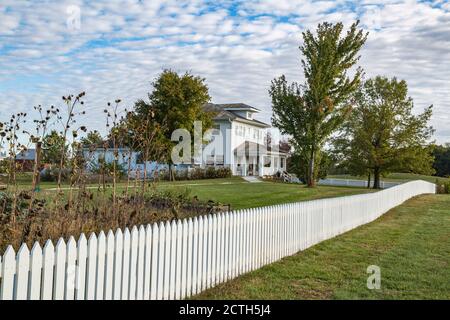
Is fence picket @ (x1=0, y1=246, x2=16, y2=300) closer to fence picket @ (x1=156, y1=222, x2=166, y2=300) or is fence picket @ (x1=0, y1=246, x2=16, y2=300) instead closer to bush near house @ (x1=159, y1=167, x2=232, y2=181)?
fence picket @ (x1=156, y1=222, x2=166, y2=300)

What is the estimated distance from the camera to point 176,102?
32875 millimetres

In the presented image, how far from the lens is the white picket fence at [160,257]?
4023 millimetres

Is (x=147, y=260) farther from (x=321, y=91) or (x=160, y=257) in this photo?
(x=321, y=91)

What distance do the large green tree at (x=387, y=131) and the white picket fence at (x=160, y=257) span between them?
92.0 ft

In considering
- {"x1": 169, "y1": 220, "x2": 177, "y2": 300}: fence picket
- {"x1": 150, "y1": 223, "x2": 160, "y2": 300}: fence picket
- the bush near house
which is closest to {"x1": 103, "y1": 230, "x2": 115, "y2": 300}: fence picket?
{"x1": 150, "y1": 223, "x2": 160, "y2": 300}: fence picket

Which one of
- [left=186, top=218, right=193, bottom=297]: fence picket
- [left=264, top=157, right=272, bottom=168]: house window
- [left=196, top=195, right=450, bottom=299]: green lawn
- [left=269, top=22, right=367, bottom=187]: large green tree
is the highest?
[left=269, top=22, right=367, bottom=187]: large green tree

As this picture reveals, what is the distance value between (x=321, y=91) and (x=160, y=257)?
21.8 meters

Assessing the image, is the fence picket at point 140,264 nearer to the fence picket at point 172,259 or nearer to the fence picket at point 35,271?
the fence picket at point 172,259

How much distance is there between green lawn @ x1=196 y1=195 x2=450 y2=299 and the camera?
6.23 meters

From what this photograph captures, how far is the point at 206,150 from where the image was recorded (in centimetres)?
4341

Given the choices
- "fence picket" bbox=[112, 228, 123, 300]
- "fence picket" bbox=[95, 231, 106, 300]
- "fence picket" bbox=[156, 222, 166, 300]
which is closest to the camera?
"fence picket" bbox=[95, 231, 106, 300]

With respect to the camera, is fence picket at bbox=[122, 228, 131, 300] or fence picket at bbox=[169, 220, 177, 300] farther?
fence picket at bbox=[169, 220, 177, 300]

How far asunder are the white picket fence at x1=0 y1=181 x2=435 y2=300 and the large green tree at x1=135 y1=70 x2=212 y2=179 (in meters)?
23.5

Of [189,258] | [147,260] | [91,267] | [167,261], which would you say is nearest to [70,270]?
[91,267]
